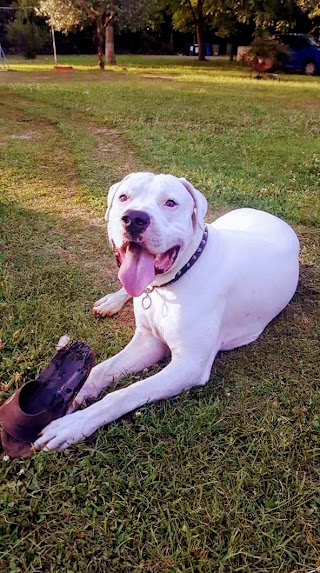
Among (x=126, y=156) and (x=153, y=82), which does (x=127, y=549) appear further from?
(x=153, y=82)

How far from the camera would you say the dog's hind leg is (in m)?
3.45

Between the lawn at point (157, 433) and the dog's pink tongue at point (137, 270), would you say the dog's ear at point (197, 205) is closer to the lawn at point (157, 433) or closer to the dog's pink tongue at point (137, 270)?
the dog's pink tongue at point (137, 270)

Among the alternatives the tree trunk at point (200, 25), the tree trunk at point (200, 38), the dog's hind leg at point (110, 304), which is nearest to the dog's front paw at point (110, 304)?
the dog's hind leg at point (110, 304)

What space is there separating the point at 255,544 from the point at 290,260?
6.15 ft

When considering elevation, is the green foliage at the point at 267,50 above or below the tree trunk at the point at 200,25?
below

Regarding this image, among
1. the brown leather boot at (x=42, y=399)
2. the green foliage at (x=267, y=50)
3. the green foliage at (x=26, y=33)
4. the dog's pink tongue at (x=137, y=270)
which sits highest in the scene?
the green foliage at (x=26, y=33)

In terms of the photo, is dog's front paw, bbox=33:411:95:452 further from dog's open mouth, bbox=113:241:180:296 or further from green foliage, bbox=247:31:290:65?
green foliage, bbox=247:31:290:65

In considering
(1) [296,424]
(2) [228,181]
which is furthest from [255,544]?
(2) [228,181]

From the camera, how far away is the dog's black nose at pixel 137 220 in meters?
2.38

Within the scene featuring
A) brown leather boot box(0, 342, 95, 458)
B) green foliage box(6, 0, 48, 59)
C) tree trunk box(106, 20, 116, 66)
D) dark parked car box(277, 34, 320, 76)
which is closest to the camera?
brown leather boot box(0, 342, 95, 458)

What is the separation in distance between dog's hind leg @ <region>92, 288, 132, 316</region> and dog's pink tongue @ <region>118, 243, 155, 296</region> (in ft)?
3.03

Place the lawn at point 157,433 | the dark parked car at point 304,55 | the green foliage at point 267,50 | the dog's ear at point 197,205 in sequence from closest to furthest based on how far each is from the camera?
the lawn at point 157,433
the dog's ear at point 197,205
the green foliage at point 267,50
the dark parked car at point 304,55

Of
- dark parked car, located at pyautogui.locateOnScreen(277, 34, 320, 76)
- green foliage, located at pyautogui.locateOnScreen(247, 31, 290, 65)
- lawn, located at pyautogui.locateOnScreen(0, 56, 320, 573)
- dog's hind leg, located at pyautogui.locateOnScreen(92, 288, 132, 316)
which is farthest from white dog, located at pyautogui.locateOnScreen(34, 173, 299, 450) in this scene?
dark parked car, located at pyautogui.locateOnScreen(277, 34, 320, 76)

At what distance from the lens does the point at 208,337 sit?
2.69 m
